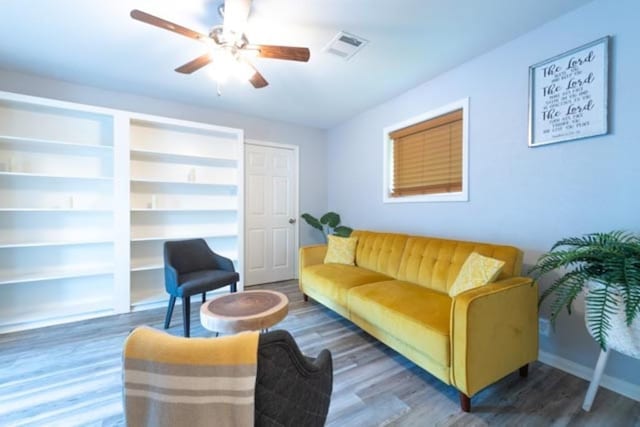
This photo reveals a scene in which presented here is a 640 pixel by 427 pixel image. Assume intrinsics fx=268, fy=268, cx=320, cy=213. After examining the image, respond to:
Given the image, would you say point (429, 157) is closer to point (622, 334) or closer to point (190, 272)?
point (622, 334)

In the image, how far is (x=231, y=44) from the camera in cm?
174

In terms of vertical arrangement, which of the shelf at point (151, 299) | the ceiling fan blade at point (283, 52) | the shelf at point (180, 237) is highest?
the ceiling fan blade at point (283, 52)

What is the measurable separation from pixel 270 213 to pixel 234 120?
141 centimetres

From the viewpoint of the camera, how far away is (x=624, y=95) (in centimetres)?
162

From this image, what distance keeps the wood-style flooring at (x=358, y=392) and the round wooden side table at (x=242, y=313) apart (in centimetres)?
59

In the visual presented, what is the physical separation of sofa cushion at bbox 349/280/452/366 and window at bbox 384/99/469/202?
41.4 inches

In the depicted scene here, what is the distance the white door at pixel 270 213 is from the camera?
3.89 metres

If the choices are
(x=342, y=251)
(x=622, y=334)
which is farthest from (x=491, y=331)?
(x=342, y=251)

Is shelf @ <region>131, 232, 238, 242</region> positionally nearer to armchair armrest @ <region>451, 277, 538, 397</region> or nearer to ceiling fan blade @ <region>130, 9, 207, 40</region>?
ceiling fan blade @ <region>130, 9, 207, 40</region>

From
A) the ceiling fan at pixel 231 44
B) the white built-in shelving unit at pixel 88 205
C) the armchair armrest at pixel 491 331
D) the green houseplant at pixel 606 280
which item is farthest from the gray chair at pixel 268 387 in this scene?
the white built-in shelving unit at pixel 88 205

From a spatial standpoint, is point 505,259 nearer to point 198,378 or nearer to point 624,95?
point 624,95

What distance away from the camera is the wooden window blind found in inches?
103

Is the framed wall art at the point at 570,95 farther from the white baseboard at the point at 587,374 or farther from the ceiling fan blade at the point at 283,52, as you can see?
the ceiling fan blade at the point at 283,52

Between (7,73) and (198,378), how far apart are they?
377cm
